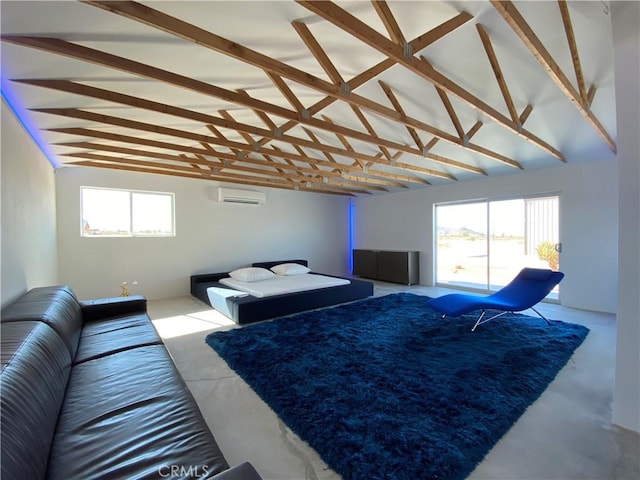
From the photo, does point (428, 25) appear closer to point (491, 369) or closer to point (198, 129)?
point (491, 369)

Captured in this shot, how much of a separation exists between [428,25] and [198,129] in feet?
10.7

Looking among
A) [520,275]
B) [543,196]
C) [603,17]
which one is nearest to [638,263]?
[603,17]

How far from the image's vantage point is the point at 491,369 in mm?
2395

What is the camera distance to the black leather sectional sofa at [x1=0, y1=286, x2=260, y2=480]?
965mm

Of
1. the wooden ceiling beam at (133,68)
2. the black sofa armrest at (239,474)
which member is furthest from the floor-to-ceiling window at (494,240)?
the black sofa armrest at (239,474)

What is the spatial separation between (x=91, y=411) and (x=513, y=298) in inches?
170

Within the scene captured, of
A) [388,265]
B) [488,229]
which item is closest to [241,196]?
[388,265]

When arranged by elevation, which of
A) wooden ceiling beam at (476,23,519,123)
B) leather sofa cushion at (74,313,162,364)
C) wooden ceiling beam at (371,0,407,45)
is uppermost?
wooden ceiling beam at (476,23,519,123)

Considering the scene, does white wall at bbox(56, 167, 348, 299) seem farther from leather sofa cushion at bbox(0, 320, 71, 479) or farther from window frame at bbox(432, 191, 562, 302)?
leather sofa cushion at bbox(0, 320, 71, 479)

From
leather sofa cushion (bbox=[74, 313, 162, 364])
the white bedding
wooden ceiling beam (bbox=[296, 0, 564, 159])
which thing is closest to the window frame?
the white bedding

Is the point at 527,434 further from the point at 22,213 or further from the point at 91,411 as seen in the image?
the point at 22,213

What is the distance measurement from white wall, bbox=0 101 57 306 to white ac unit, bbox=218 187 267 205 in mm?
2703

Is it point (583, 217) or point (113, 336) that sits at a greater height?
point (583, 217)

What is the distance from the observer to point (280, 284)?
470cm
